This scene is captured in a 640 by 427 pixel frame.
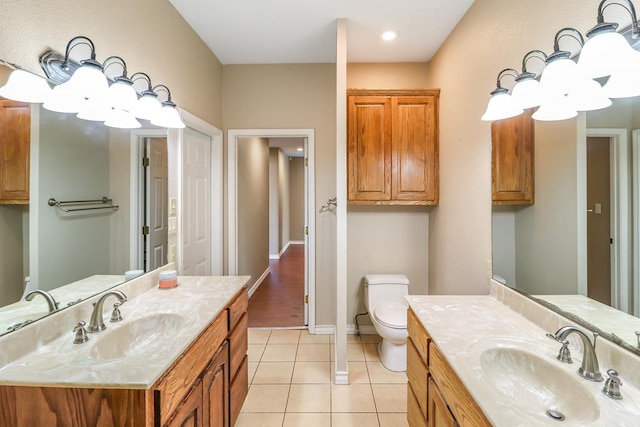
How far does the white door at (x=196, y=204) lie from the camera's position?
2.38m

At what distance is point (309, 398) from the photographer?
2.03 m

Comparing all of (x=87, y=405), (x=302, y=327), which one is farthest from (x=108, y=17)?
(x=302, y=327)

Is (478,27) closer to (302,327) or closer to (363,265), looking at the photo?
(363,265)

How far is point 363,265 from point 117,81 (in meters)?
2.40

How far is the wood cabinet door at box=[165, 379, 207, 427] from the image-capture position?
1017 mm

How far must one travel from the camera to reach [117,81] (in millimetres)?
1392

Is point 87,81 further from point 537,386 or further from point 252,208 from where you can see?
point 252,208

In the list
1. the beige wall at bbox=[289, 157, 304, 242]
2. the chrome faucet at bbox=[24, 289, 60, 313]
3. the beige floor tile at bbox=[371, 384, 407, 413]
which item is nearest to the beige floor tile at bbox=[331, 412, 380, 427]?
the beige floor tile at bbox=[371, 384, 407, 413]

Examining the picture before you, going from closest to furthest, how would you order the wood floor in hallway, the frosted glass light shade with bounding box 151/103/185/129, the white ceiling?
the frosted glass light shade with bounding box 151/103/185/129
the white ceiling
the wood floor in hallway

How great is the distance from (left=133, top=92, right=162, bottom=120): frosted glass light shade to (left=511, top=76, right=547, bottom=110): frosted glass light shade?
1.90 metres

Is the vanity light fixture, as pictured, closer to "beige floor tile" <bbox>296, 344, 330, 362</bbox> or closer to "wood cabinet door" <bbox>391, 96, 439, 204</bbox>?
"wood cabinet door" <bbox>391, 96, 439, 204</bbox>

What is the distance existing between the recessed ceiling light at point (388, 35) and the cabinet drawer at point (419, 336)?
2.18 m

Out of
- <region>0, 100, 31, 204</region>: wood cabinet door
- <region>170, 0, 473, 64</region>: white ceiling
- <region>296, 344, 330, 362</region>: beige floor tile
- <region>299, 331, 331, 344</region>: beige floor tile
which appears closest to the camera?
<region>0, 100, 31, 204</region>: wood cabinet door

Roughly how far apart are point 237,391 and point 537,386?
4.81 ft
